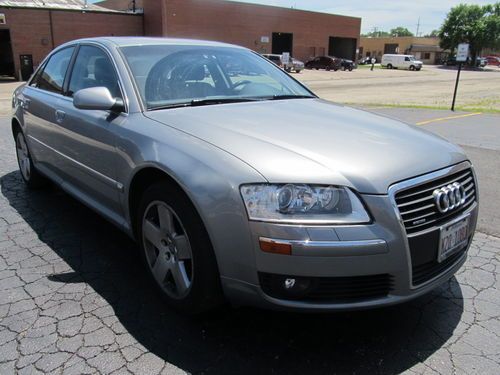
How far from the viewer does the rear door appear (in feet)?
13.9

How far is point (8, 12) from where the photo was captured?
32.2 m

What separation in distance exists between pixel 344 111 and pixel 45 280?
248cm

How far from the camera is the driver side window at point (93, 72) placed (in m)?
3.45

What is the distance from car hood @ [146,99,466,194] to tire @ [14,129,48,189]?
8.93 feet

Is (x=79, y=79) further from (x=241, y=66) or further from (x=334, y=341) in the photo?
(x=334, y=341)

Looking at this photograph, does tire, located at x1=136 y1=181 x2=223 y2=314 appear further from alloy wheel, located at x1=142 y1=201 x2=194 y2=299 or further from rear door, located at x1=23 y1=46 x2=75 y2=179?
rear door, located at x1=23 y1=46 x2=75 y2=179

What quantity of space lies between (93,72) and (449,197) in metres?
2.82

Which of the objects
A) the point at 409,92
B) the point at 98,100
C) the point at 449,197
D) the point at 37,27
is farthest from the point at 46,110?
the point at 37,27

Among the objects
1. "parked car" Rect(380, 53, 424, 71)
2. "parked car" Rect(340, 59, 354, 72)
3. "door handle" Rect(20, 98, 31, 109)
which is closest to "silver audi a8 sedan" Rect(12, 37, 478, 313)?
"door handle" Rect(20, 98, 31, 109)

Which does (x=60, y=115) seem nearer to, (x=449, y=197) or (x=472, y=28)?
(x=449, y=197)

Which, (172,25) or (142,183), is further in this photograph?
(172,25)

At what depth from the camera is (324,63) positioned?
51906 mm

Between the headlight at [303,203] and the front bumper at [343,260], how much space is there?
54 mm

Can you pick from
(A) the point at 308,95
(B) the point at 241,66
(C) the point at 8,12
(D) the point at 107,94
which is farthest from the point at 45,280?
(C) the point at 8,12
